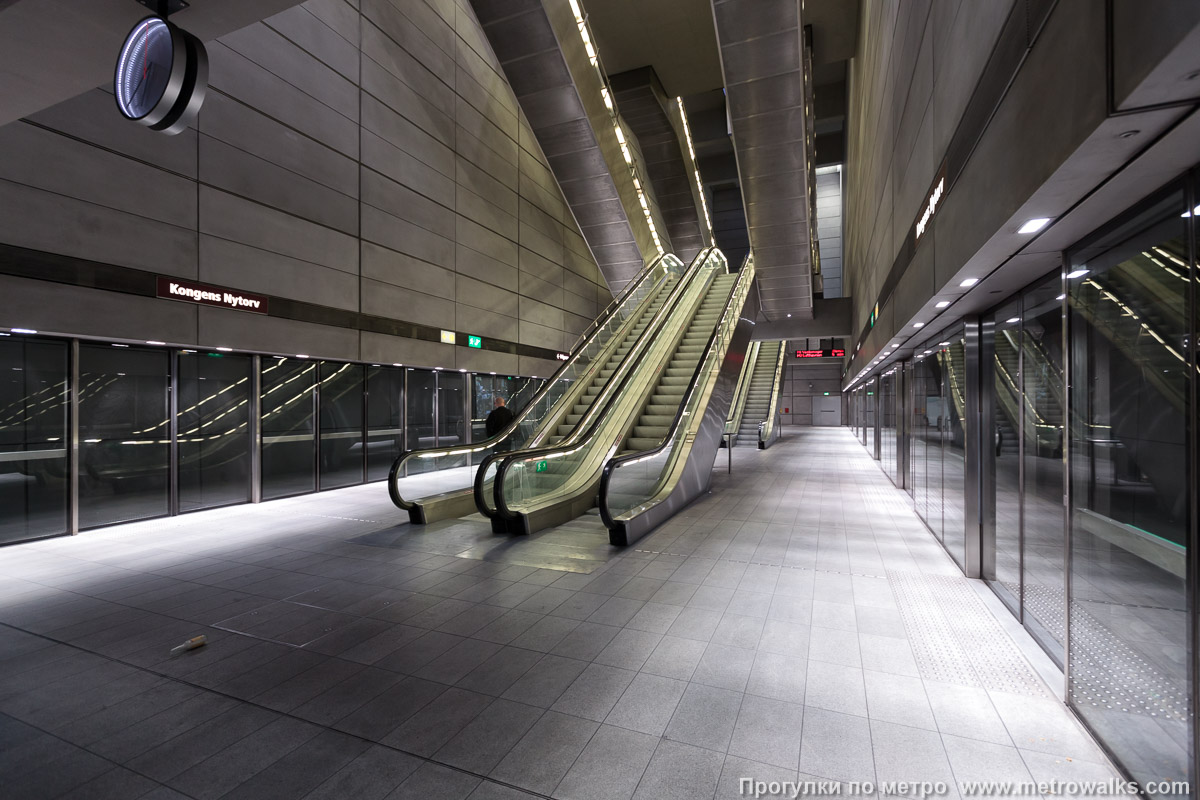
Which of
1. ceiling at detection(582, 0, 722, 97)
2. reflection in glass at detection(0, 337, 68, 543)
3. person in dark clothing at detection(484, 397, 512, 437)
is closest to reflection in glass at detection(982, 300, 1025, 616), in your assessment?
person in dark clothing at detection(484, 397, 512, 437)

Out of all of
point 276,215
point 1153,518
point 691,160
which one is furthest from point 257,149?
point 691,160

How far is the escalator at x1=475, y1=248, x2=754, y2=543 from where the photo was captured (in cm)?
654

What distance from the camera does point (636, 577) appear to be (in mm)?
4766

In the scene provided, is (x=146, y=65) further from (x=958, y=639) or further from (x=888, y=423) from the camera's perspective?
(x=888, y=423)

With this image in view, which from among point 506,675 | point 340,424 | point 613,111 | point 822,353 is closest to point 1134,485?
point 506,675

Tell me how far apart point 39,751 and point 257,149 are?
8.38m

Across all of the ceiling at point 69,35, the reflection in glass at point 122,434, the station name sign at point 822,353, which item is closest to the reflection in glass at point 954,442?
the ceiling at point 69,35

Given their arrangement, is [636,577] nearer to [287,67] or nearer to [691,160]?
[287,67]

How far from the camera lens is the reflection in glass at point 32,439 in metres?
5.84

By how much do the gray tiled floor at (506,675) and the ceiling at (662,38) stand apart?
1631cm

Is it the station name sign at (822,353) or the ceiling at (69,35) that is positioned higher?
the ceiling at (69,35)

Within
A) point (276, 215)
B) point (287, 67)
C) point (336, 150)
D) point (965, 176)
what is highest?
point (287, 67)

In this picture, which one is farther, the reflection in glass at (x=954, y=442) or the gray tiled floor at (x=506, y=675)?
the reflection in glass at (x=954, y=442)

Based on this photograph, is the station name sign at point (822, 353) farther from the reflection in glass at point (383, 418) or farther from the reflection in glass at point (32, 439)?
the reflection in glass at point (32, 439)
